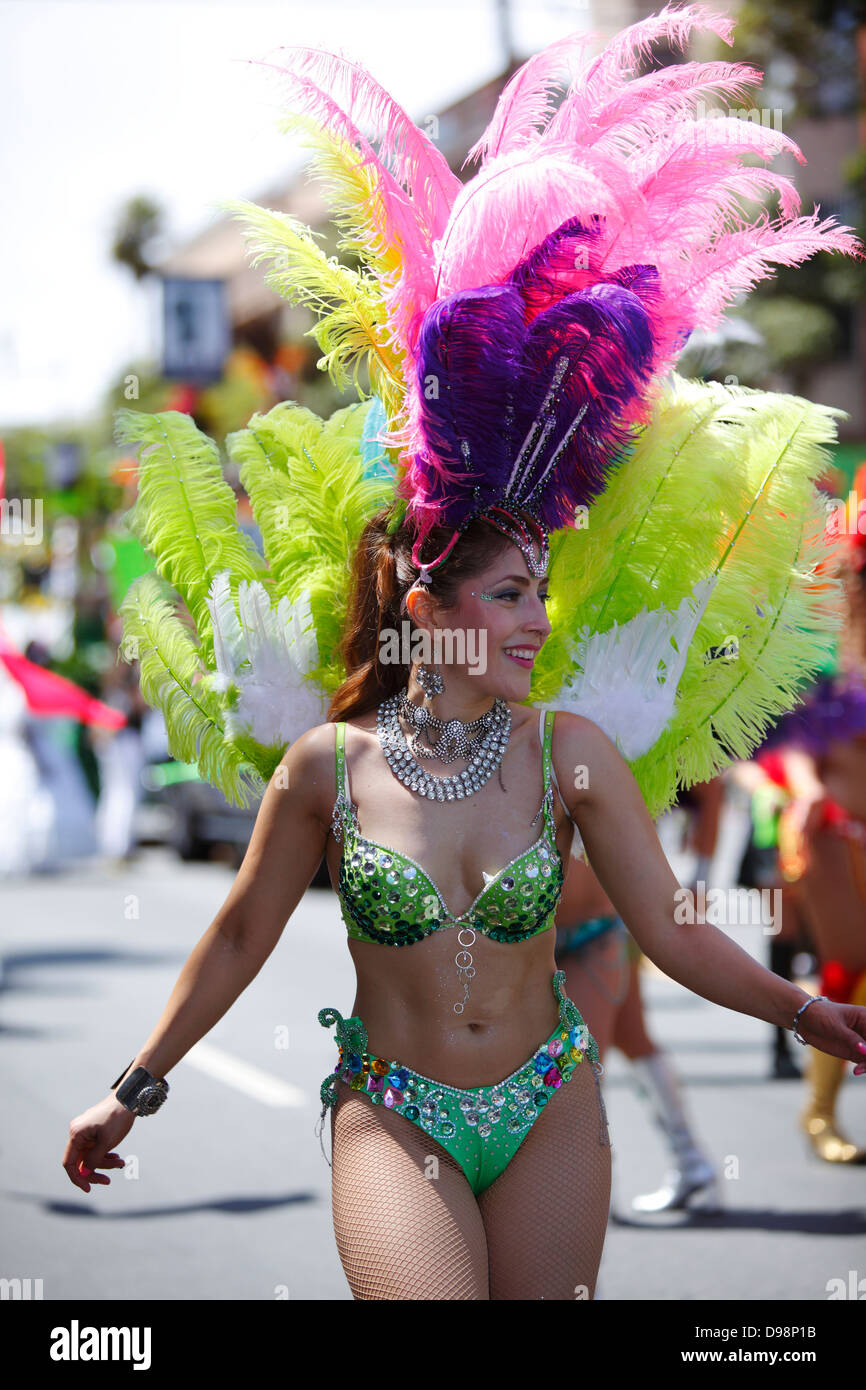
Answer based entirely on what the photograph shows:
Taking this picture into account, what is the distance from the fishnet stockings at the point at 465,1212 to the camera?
8.69ft

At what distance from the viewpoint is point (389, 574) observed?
3041 millimetres

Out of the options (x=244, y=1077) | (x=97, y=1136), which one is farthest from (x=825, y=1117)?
(x=97, y=1136)

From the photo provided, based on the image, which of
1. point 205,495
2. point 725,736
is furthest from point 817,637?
point 205,495

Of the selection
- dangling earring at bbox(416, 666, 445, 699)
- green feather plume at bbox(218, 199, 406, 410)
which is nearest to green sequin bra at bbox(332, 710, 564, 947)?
dangling earring at bbox(416, 666, 445, 699)

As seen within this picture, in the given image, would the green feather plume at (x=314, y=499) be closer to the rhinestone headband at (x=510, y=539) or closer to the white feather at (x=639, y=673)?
the rhinestone headband at (x=510, y=539)

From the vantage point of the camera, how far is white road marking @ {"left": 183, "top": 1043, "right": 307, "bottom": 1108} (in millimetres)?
7090

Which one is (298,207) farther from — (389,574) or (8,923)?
(389,574)

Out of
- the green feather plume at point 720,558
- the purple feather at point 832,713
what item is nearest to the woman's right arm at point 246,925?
the green feather plume at point 720,558

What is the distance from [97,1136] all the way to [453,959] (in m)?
0.71

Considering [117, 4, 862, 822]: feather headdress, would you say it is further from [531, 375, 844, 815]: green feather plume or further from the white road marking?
the white road marking

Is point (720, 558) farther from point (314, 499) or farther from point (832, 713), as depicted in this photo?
point (832, 713)

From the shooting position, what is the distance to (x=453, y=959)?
9.23ft

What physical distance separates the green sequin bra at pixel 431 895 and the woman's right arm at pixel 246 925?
117 mm

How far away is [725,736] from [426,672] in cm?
62
